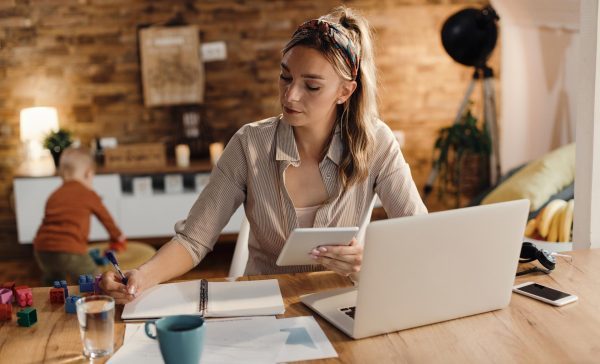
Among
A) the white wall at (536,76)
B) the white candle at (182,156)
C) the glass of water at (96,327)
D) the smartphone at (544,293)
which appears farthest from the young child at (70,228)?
the white wall at (536,76)

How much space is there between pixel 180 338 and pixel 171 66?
3.71m

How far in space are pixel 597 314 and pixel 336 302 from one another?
53cm

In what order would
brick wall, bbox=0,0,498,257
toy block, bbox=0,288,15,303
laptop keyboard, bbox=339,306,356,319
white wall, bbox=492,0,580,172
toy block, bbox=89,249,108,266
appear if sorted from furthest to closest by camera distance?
brick wall, bbox=0,0,498,257
white wall, bbox=492,0,580,172
toy block, bbox=89,249,108,266
toy block, bbox=0,288,15,303
laptop keyboard, bbox=339,306,356,319

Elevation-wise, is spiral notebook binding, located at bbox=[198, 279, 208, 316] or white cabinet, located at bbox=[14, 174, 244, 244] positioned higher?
spiral notebook binding, located at bbox=[198, 279, 208, 316]

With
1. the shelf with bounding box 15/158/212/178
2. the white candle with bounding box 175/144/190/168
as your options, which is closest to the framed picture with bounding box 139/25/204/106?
the white candle with bounding box 175/144/190/168

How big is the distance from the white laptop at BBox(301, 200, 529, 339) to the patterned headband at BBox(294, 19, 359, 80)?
663mm

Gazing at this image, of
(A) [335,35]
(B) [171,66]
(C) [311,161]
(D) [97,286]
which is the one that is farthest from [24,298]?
(B) [171,66]

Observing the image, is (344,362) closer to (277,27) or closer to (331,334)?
(331,334)

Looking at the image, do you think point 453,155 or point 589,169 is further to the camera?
point 453,155

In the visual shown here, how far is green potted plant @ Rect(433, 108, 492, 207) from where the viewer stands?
14.2 ft

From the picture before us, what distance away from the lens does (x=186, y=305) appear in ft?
4.88

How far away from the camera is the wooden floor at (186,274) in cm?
420

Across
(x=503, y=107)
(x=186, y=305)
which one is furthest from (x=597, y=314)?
(x=503, y=107)

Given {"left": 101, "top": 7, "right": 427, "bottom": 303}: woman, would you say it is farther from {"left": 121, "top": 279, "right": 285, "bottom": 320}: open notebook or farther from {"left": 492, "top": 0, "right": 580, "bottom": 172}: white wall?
{"left": 492, "top": 0, "right": 580, "bottom": 172}: white wall
